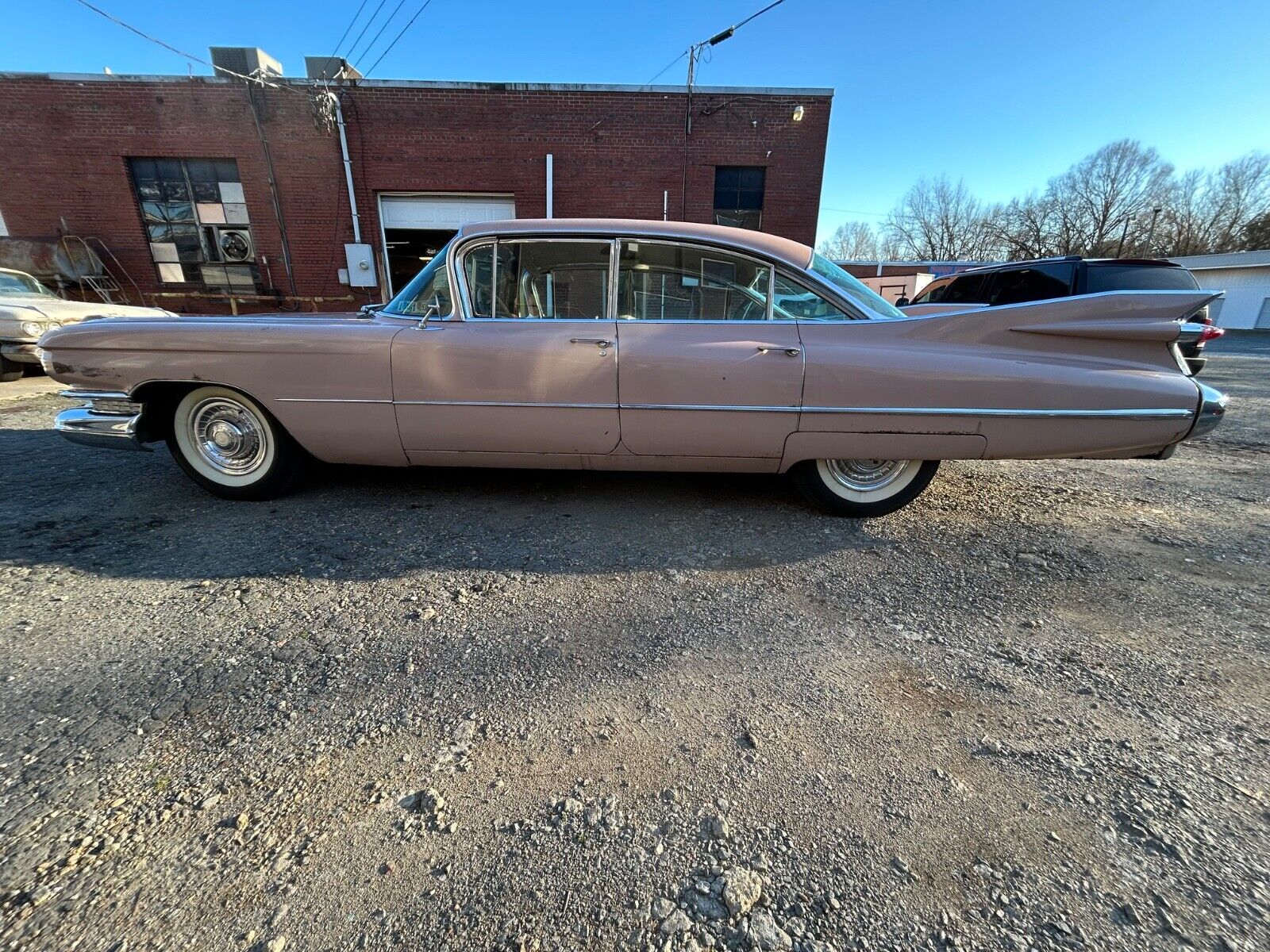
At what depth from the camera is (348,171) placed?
11.6 metres

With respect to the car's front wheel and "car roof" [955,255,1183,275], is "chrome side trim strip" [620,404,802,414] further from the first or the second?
"car roof" [955,255,1183,275]

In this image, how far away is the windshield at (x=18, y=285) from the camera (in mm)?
8422

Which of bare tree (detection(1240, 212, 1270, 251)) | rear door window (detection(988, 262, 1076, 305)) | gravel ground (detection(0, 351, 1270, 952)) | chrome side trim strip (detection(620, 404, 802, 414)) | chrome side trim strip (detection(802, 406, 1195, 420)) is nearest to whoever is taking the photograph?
gravel ground (detection(0, 351, 1270, 952))

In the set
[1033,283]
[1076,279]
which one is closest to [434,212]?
[1033,283]

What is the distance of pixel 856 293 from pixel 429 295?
2596mm

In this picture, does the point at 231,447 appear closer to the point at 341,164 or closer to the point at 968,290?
the point at 968,290

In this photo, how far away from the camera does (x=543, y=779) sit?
1.56m

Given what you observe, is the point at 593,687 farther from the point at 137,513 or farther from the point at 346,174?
the point at 346,174

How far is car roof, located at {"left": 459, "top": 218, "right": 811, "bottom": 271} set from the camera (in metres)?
3.17

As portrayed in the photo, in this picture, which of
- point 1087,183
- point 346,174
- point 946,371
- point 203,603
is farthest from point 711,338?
point 1087,183

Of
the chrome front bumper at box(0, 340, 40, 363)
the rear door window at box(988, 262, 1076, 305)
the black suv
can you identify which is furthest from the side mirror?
the chrome front bumper at box(0, 340, 40, 363)

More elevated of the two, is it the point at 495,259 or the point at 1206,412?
the point at 495,259

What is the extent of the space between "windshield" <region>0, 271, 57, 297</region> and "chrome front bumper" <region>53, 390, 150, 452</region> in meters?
8.25

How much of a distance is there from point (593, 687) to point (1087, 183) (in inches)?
2427
